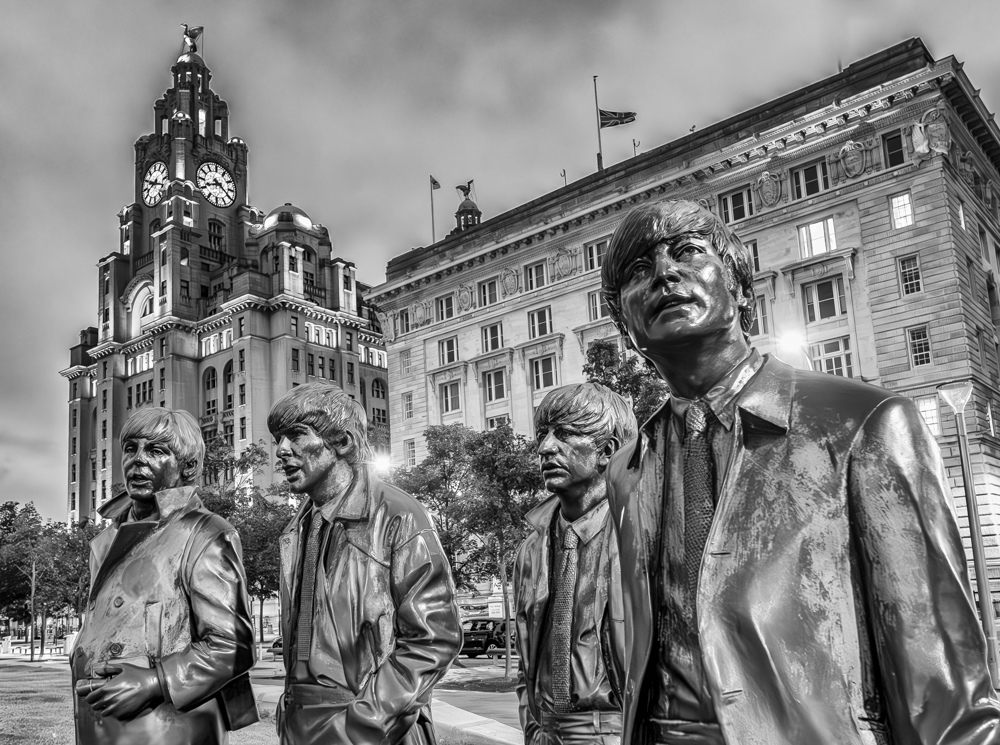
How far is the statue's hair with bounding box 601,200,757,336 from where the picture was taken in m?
2.05

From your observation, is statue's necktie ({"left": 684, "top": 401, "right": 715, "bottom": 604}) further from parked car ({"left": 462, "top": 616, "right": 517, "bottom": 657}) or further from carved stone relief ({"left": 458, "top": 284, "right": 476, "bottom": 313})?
carved stone relief ({"left": 458, "top": 284, "right": 476, "bottom": 313})

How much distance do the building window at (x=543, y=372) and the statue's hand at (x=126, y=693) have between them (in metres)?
44.2

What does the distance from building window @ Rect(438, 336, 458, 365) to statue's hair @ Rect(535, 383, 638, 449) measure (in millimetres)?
48201

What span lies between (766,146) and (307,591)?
4000cm

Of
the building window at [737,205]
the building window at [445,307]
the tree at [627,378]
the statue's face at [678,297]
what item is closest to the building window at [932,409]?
the building window at [737,205]

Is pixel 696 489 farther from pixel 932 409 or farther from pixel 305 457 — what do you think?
pixel 932 409

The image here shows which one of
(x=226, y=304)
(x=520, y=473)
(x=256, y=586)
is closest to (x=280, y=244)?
(x=226, y=304)

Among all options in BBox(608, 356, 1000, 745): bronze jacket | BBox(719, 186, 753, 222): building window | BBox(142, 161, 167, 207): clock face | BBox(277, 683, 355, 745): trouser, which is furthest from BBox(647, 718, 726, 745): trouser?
BBox(142, 161, 167, 207): clock face

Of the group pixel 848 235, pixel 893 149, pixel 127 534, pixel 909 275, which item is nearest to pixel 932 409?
pixel 909 275

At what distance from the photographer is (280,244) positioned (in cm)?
8538

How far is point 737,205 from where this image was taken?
139ft

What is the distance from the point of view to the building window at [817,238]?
130ft

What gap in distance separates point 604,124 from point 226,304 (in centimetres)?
4515

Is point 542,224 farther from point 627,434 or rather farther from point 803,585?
point 803,585
